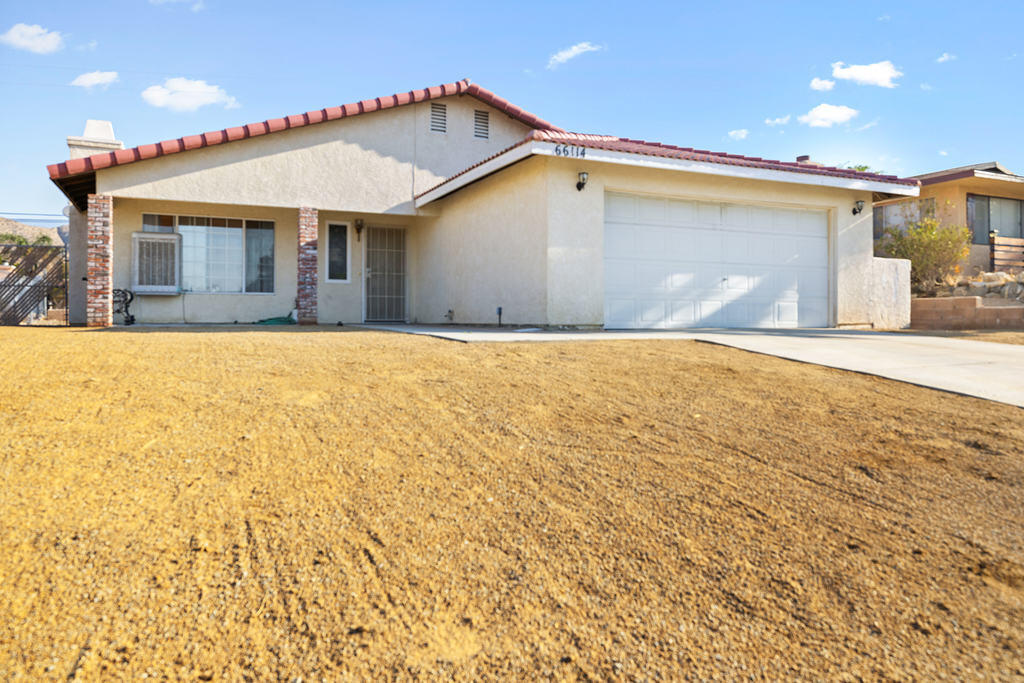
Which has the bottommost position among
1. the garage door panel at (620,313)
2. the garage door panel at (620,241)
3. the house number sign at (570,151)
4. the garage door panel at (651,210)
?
the garage door panel at (620,313)

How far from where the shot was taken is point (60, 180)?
1123 cm

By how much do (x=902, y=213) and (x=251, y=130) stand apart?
1766 cm

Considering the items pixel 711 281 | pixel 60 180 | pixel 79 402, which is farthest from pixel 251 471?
pixel 60 180

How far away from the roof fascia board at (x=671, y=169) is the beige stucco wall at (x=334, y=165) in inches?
52.4

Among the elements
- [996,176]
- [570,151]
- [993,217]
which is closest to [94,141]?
[570,151]

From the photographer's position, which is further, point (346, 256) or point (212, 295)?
point (346, 256)

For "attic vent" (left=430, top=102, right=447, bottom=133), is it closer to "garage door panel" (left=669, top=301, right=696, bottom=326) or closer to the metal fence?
"garage door panel" (left=669, top=301, right=696, bottom=326)

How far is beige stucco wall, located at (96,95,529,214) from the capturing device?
37.8ft

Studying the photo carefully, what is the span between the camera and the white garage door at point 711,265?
10.0 m

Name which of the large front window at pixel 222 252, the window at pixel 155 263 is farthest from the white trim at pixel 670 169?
the window at pixel 155 263

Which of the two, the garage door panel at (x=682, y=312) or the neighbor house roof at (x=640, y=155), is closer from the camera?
the neighbor house roof at (x=640, y=155)

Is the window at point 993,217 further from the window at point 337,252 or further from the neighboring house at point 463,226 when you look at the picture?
the window at point 337,252

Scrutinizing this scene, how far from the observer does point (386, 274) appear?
14.7m

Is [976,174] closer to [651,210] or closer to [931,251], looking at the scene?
[931,251]
